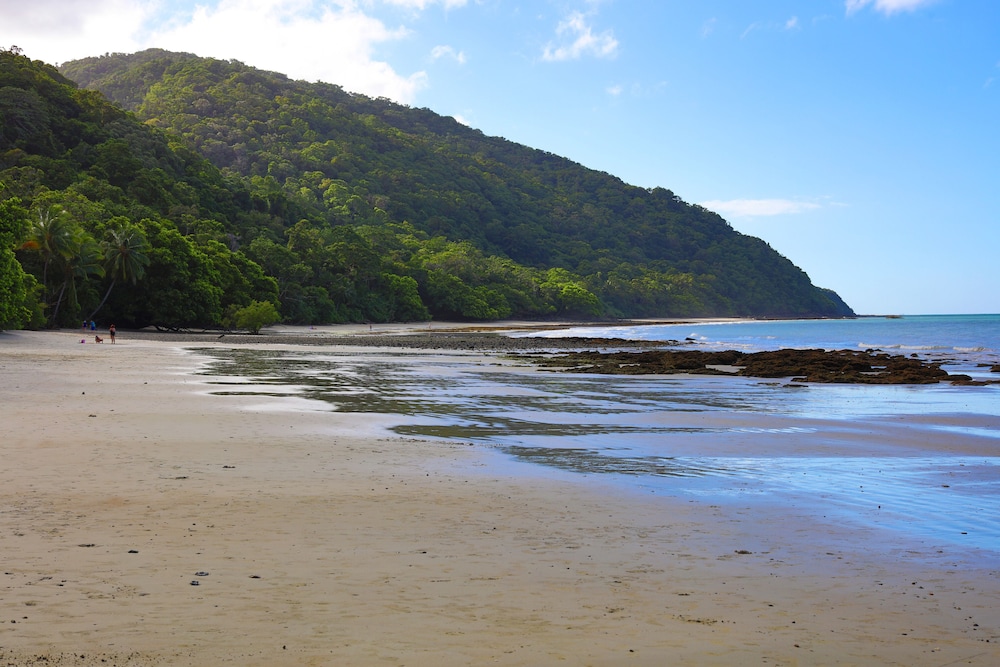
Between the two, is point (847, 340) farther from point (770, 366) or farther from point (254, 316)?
point (254, 316)

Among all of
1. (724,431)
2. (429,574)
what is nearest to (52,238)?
(724,431)

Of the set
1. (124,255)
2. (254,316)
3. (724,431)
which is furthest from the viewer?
(254,316)

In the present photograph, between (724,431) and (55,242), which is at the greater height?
(55,242)

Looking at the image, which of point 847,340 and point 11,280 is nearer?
point 11,280

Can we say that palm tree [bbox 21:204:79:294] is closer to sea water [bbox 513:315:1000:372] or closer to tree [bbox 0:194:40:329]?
tree [bbox 0:194:40:329]

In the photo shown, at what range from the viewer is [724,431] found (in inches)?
595

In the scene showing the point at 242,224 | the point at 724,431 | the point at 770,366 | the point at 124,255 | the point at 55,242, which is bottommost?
the point at 724,431

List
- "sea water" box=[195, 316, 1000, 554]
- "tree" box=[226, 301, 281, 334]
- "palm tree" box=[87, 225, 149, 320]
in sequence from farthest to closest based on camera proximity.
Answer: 1. "tree" box=[226, 301, 281, 334]
2. "palm tree" box=[87, 225, 149, 320]
3. "sea water" box=[195, 316, 1000, 554]

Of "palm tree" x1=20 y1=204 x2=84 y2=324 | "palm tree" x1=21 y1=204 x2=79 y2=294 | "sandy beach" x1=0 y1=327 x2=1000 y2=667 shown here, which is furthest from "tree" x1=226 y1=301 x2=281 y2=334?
"sandy beach" x1=0 y1=327 x2=1000 y2=667

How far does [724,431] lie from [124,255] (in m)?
52.4

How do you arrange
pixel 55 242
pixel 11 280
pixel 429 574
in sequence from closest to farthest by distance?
pixel 429 574, pixel 11 280, pixel 55 242

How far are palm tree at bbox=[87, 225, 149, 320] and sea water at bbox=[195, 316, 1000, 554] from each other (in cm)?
3273

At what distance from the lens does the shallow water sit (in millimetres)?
9195

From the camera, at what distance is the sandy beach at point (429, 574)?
4613 millimetres
